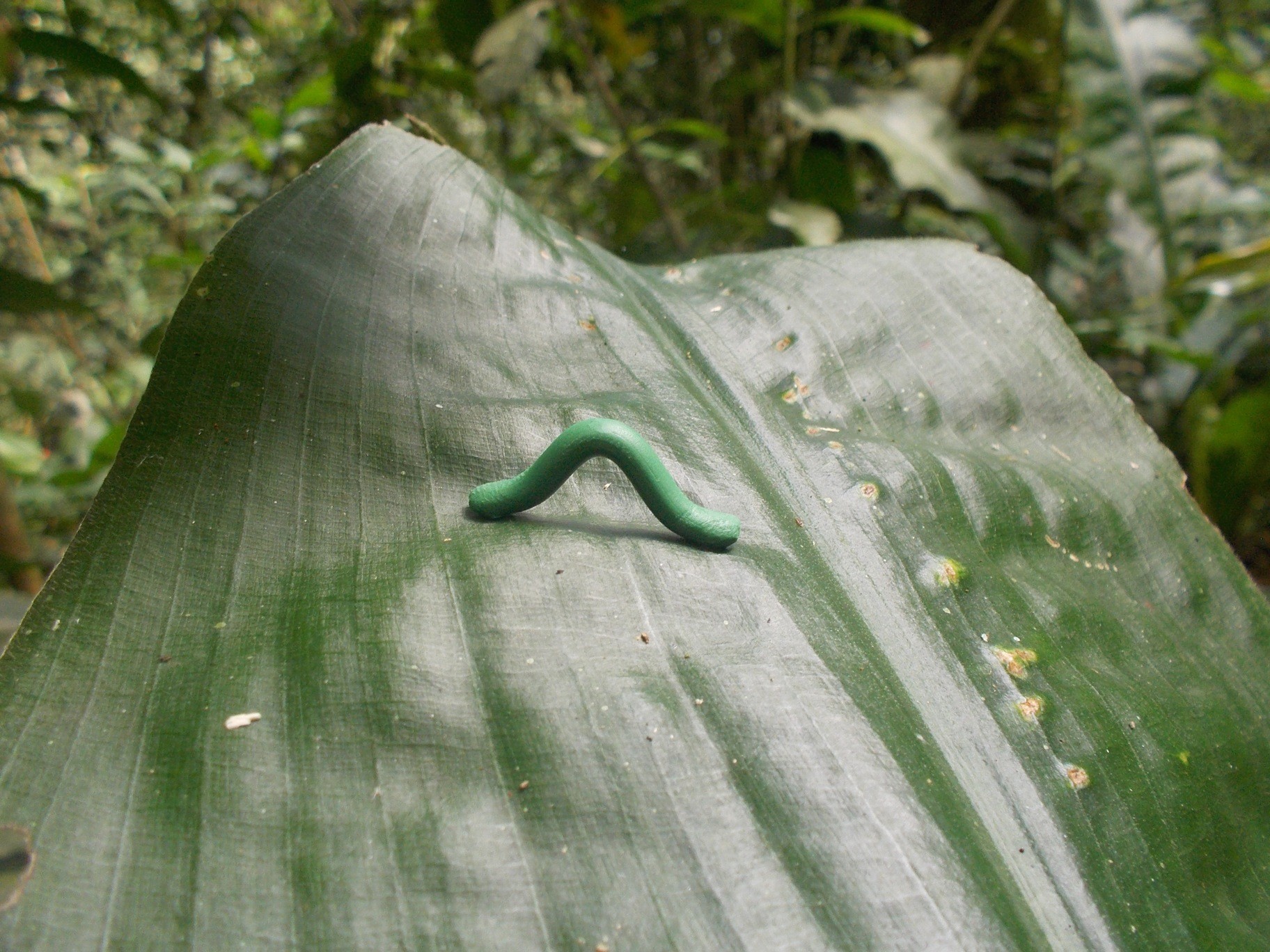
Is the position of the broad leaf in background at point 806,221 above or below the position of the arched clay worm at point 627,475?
below

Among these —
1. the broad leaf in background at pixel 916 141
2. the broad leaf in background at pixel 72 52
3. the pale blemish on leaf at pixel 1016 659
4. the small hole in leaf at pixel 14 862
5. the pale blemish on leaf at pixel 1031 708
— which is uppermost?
the broad leaf in background at pixel 72 52

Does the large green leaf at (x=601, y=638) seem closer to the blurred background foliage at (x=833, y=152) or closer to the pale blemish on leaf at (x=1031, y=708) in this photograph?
the pale blemish on leaf at (x=1031, y=708)

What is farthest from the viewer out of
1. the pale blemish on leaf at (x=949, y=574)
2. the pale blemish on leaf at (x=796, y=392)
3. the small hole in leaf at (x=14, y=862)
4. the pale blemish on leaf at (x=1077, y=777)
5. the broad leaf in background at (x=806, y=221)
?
the broad leaf in background at (x=806, y=221)

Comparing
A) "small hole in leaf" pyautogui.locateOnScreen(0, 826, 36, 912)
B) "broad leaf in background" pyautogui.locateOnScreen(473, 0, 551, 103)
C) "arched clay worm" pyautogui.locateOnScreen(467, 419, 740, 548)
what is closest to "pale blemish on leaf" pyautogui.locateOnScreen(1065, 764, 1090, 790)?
"arched clay worm" pyautogui.locateOnScreen(467, 419, 740, 548)

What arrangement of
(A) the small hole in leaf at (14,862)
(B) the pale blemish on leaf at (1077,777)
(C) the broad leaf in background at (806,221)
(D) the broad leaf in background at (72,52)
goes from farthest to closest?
(C) the broad leaf in background at (806,221), (D) the broad leaf in background at (72,52), (B) the pale blemish on leaf at (1077,777), (A) the small hole in leaf at (14,862)

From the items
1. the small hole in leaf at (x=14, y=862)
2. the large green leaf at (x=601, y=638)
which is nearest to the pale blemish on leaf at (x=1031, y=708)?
the large green leaf at (x=601, y=638)

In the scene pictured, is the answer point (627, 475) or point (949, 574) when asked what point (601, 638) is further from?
point (949, 574)
